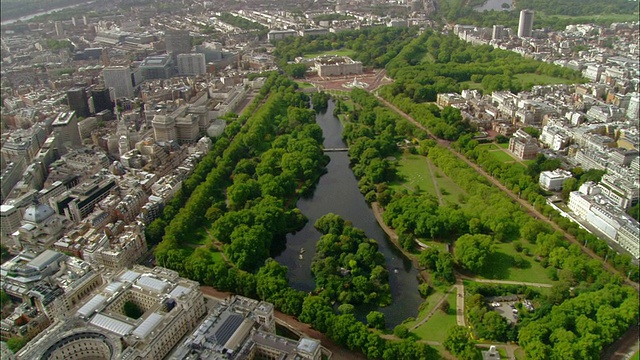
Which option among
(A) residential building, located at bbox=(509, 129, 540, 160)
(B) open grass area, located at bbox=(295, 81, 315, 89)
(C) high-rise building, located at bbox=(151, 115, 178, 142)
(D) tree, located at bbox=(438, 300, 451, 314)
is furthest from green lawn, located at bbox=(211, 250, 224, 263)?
(B) open grass area, located at bbox=(295, 81, 315, 89)

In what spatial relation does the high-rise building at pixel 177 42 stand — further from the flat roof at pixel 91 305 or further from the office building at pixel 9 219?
→ the flat roof at pixel 91 305

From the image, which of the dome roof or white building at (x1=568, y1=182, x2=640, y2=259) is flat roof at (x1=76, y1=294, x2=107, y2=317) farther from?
white building at (x1=568, y1=182, x2=640, y2=259)

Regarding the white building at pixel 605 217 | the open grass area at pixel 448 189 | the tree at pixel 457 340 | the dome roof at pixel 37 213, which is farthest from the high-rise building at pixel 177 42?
the tree at pixel 457 340

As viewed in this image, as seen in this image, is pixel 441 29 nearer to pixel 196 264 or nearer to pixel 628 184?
pixel 628 184

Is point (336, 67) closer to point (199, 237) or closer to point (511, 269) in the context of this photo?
point (199, 237)

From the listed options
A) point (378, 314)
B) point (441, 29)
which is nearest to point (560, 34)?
point (441, 29)

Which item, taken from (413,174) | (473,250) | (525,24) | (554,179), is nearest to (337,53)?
(525,24)
